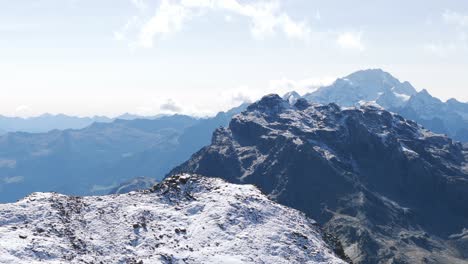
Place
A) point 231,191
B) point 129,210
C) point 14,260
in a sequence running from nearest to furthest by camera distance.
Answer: point 14,260, point 129,210, point 231,191

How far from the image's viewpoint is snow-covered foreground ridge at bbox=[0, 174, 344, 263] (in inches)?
2547

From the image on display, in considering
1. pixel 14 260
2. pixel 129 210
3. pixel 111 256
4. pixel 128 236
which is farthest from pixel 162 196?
pixel 14 260

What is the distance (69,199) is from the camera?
253 feet

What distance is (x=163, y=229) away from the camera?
72625 millimetres

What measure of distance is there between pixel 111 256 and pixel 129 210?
12.4 m

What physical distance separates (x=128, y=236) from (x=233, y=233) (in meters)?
14.7

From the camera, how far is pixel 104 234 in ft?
229

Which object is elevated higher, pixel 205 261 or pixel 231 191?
pixel 231 191

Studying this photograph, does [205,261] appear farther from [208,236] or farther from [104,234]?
[104,234]

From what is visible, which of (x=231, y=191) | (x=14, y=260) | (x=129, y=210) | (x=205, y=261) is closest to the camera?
(x=14, y=260)

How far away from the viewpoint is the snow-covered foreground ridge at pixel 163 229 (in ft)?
212

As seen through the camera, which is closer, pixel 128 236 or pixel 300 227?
pixel 128 236

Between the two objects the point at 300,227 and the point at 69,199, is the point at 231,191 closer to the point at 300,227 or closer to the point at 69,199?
the point at 300,227

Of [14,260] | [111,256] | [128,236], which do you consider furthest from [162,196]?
[14,260]
